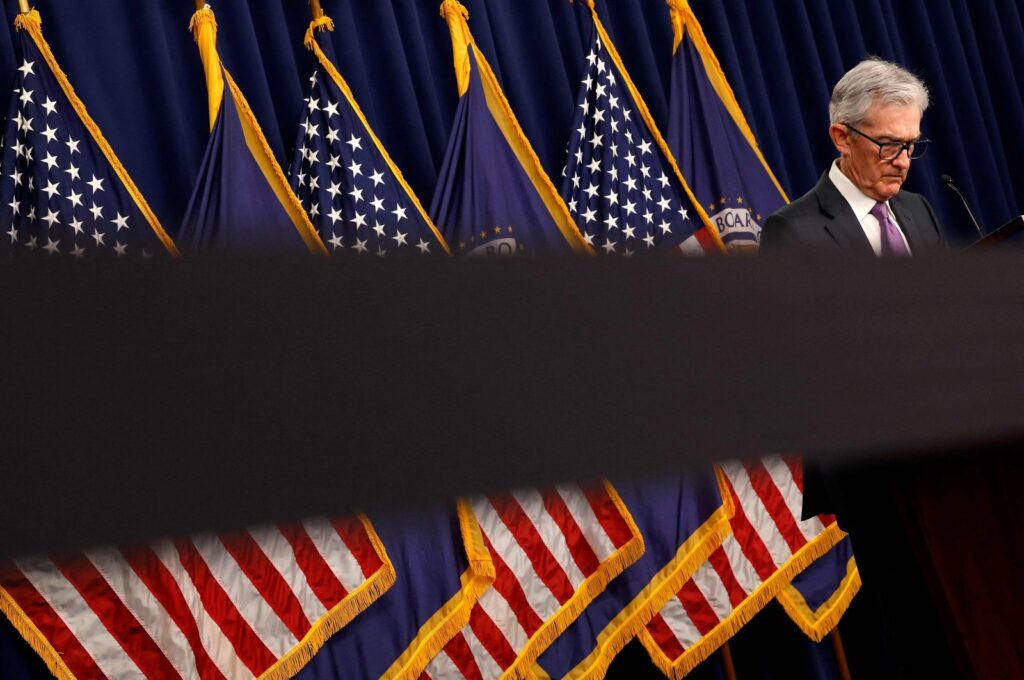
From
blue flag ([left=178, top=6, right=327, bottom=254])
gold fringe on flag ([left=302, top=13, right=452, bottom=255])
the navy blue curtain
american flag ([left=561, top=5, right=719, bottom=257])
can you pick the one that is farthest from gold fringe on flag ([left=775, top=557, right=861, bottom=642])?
blue flag ([left=178, top=6, right=327, bottom=254])

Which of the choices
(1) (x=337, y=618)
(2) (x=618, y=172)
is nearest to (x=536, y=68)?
(2) (x=618, y=172)

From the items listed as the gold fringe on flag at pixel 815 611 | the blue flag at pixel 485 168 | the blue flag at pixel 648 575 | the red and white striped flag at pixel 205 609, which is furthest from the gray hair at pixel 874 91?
the gold fringe on flag at pixel 815 611

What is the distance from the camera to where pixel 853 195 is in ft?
7.41

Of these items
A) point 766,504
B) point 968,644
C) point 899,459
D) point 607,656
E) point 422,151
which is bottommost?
point 607,656

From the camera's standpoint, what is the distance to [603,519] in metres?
3.22

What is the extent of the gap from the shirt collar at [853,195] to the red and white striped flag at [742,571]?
47.3 inches

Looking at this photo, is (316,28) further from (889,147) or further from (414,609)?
(889,147)

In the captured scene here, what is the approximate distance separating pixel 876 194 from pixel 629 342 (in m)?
2.13

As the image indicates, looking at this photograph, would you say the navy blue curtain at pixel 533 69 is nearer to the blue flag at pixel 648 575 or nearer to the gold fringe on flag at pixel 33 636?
the gold fringe on flag at pixel 33 636

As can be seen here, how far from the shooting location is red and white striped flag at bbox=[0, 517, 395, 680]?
269 cm

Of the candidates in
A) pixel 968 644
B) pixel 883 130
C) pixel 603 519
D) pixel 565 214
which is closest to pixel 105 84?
pixel 565 214

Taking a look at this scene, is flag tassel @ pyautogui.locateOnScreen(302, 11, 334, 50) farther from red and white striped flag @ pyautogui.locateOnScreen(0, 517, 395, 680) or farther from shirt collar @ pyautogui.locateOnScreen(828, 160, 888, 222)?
shirt collar @ pyautogui.locateOnScreen(828, 160, 888, 222)

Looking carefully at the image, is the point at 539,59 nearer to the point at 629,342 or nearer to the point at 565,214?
the point at 565,214

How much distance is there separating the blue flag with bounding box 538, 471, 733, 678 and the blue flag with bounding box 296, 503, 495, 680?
330 mm
